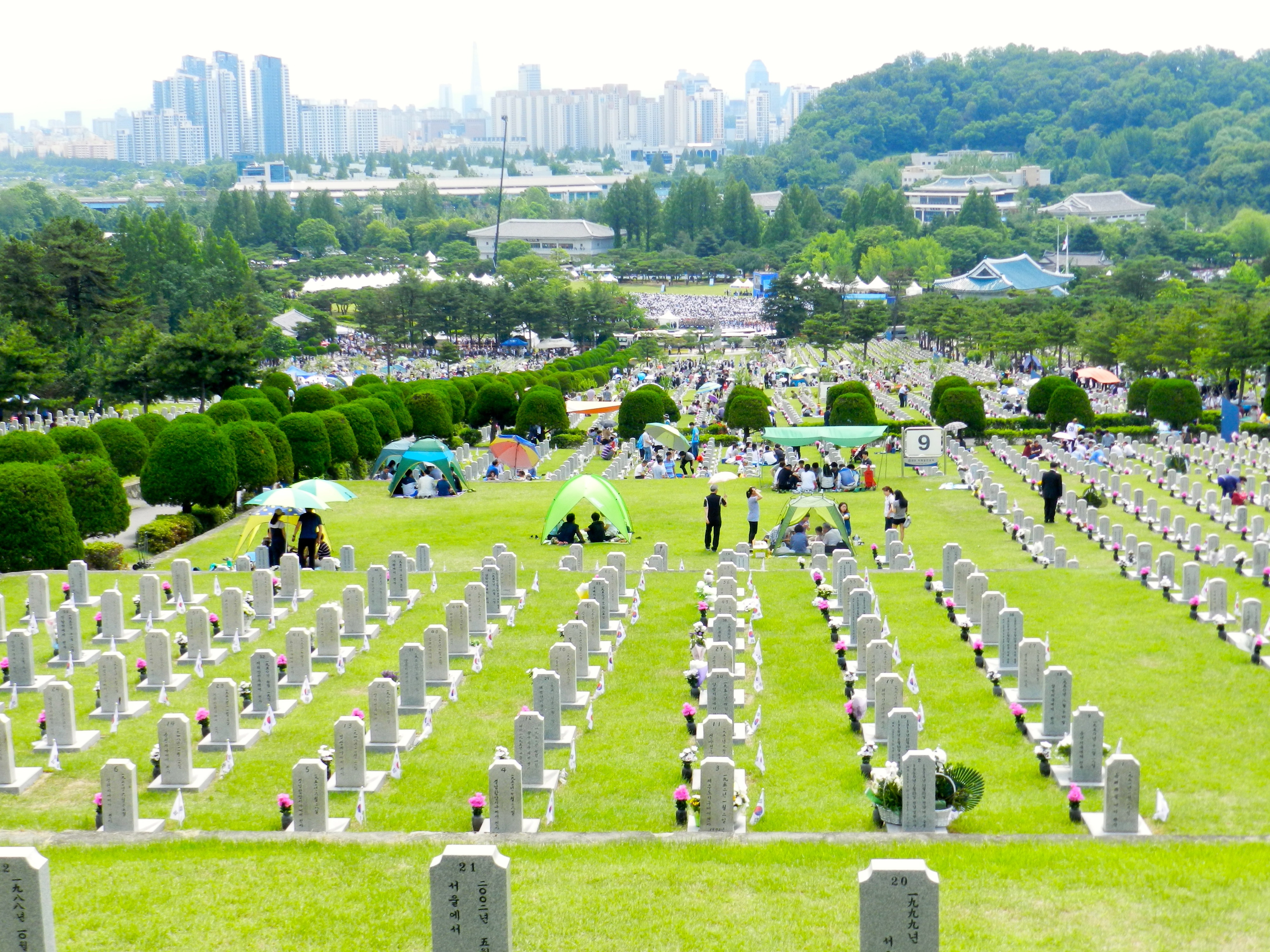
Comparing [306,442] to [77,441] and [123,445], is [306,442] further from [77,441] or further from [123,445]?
[77,441]

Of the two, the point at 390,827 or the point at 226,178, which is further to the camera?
the point at 226,178

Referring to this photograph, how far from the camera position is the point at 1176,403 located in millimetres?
40438

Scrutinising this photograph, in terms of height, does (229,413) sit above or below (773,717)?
above

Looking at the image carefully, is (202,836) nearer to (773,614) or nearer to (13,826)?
(13,826)

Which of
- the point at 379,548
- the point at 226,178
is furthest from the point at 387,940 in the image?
the point at 226,178

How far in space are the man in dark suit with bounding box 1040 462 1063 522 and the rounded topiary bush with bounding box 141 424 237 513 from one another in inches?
582

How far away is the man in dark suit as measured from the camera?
23734mm

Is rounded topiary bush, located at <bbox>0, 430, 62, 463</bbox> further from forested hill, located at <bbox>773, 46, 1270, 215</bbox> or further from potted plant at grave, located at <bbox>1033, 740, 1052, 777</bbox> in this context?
forested hill, located at <bbox>773, 46, 1270, 215</bbox>

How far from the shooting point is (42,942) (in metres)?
7.41

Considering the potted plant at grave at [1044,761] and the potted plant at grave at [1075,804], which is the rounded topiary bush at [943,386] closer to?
the potted plant at grave at [1044,761]

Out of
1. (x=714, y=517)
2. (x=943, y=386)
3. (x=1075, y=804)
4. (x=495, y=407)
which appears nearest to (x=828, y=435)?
(x=714, y=517)

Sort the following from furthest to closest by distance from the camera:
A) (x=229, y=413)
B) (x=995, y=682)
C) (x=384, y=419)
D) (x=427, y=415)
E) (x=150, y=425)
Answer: (x=427, y=415) → (x=384, y=419) → (x=150, y=425) → (x=229, y=413) → (x=995, y=682)

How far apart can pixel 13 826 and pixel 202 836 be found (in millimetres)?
1633

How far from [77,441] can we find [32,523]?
29.5 ft
